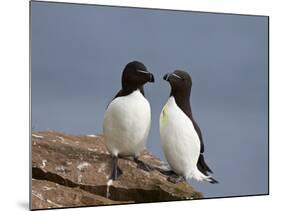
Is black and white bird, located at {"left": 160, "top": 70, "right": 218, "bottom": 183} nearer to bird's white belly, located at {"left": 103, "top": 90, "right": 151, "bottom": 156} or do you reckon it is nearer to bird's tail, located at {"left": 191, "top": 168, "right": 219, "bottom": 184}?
bird's tail, located at {"left": 191, "top": 168, "right": 219, "bottom": 184}

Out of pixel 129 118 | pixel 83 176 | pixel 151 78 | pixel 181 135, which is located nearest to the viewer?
pixel 83 176

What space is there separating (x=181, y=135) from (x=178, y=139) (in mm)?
41

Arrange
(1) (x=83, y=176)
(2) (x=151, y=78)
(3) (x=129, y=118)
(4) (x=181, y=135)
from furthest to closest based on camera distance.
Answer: (4) (x=181, y=135)
(2) (x=151, y=78)
(3) (x=129, y=118)
(1) (x=83, y=176)

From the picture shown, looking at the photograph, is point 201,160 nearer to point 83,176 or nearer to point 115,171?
point 115,171

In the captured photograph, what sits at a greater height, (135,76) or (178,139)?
(135,76)

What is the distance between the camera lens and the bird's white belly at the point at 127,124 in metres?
4.76

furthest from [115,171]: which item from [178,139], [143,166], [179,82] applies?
[179,82]

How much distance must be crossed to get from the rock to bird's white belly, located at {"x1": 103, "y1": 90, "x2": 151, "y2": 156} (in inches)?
2.8

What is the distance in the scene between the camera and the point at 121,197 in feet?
15.8

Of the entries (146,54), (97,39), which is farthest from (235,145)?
(97,39)

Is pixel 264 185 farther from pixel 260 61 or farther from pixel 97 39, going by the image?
pixel 97 39

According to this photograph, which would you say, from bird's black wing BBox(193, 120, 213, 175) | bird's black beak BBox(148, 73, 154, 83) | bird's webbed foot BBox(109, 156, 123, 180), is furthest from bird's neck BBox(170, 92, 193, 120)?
bird's webbed foot BBox(109, 156, 123, 180)

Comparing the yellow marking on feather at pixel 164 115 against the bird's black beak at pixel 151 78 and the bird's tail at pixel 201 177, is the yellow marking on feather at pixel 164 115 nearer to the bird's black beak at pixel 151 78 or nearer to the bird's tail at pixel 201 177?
the bird's black beak at pixel 151 78

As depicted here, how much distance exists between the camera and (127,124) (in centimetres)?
479
